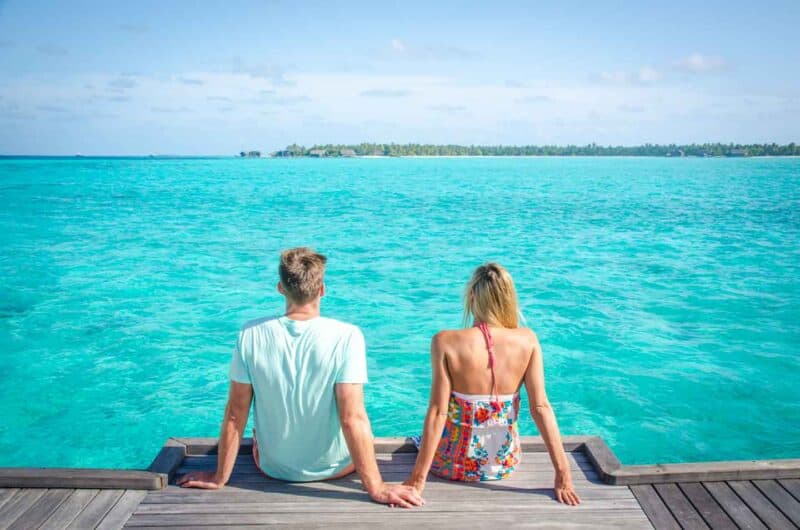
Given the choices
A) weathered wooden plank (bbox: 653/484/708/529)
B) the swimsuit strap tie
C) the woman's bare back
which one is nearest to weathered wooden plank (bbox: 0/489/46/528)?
the woman's bare back

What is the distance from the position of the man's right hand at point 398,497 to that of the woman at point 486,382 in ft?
0.20

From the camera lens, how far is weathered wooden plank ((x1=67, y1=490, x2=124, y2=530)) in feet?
9.06

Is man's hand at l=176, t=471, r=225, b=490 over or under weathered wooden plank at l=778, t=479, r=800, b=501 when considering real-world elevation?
over

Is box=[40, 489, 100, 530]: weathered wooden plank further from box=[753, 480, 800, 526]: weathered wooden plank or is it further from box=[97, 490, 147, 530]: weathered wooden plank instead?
box=[753, 480, 800, 526]: weathered wooden plank

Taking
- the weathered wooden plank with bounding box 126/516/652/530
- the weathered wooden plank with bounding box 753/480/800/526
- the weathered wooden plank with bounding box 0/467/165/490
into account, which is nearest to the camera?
the weathered wooden plank with bounding box 126/516/652/530

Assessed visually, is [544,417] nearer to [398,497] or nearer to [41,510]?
[398,497]

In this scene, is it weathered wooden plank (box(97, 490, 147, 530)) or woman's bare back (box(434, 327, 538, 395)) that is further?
woman's bare back (box(434, 327, 538, 395))

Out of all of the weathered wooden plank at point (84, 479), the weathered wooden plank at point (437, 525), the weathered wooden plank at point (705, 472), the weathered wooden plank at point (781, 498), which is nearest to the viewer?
the weathered wooden plank at point (437, 525)

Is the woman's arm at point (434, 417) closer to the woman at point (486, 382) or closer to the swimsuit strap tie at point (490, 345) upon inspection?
the woman at point (486, 382)

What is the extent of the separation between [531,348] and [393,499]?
985 mm

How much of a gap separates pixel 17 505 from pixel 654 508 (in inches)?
123

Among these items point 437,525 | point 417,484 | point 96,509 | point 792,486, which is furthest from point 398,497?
point 792,486

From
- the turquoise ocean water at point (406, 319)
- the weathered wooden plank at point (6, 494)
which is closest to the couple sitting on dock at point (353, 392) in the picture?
the weathered wooden plank at point (6, 494)

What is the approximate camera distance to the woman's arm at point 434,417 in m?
2.91
